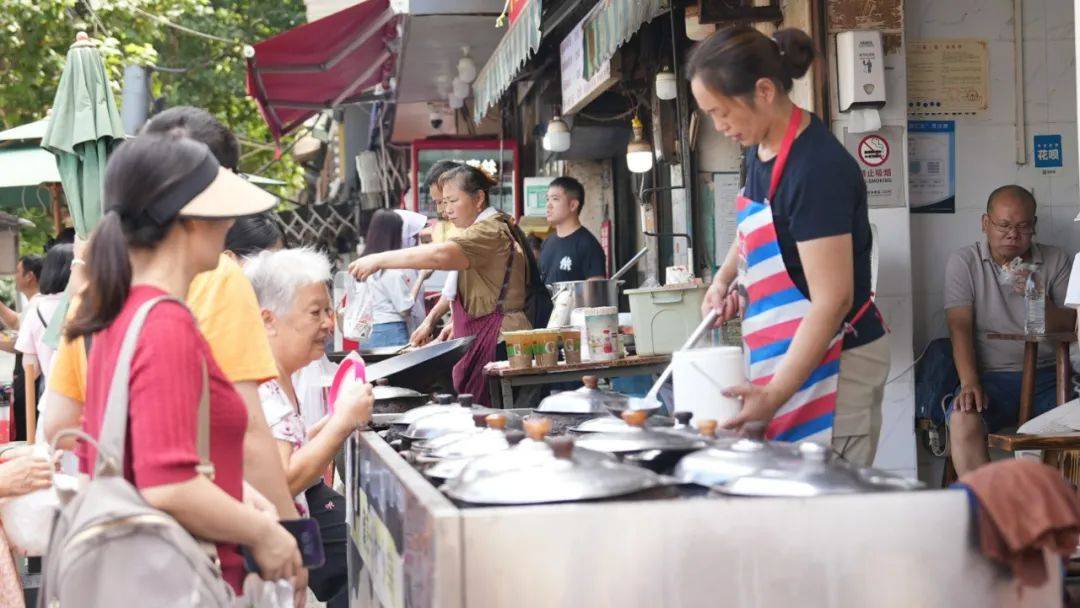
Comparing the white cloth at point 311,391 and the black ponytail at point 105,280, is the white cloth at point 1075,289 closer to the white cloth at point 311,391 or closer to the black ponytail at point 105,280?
the white cloth at point 311,391

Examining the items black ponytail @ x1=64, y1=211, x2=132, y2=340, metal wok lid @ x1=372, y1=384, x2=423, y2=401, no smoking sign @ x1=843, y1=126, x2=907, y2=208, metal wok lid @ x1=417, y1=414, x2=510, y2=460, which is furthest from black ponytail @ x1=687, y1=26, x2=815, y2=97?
no smoking sign @ x1=843, y1=126, x2=907, y2=208

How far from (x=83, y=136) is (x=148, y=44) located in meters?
11.4

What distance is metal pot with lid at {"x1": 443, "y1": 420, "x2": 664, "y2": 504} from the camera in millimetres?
2189

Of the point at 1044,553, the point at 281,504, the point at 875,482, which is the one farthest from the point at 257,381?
the point at 1044,553

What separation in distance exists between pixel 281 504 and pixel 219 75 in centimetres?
1894

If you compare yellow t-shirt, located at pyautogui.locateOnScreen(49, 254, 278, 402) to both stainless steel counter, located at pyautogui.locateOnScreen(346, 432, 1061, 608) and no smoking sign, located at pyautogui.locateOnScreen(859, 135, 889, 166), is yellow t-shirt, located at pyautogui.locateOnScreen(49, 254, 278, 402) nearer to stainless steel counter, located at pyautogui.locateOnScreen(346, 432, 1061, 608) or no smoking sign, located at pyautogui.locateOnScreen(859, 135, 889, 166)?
stainless steel counter, located at pyautogui.locateOnScreen(346, 432, 1061, 608)

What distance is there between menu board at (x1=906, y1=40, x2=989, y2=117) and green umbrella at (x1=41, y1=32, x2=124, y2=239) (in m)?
4.03

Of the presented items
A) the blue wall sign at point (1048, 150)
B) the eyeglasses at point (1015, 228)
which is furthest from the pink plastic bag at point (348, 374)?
the blue wall sign at point (1048, 150)

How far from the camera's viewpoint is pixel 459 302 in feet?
22.5

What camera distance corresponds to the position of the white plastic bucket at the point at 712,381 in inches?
124

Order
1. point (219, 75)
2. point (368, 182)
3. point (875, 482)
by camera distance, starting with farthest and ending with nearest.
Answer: point (219, 75) < point (368, 182) < point (875, 482)

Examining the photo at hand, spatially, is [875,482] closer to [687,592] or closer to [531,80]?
[687,592]

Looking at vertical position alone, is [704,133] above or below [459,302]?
above

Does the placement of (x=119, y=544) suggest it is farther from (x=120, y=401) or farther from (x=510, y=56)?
(x=510, y=56)
